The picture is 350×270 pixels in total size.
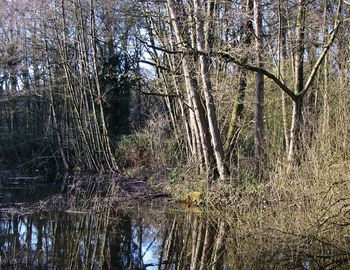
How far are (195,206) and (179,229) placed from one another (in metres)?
2.68

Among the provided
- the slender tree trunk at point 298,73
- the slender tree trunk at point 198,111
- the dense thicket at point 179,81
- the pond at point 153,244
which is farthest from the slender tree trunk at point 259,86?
the pond at point 153,244

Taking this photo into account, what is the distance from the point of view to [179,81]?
54.0ft

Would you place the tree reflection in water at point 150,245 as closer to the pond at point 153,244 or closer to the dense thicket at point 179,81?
the pond at point 153,244

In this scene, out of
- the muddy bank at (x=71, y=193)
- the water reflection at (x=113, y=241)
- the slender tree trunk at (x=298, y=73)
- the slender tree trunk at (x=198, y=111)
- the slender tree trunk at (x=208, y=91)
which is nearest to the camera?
the water reflection at (x=113, y=241)

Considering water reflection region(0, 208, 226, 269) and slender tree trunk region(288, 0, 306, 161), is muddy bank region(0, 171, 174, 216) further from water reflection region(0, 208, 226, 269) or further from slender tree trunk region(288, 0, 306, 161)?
slender tree trunk region(288, 0, 306, 161)

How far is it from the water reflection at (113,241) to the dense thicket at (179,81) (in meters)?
1.93

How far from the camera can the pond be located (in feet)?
23.1

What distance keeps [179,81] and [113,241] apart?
8568 mm

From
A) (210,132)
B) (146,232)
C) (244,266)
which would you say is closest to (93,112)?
(210,132)

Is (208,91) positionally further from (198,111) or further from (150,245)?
(150,245)

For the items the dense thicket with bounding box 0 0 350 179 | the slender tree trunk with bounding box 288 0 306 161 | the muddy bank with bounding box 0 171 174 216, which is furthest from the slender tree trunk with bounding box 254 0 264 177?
the muddy bank with bounding box 0 171 174 216

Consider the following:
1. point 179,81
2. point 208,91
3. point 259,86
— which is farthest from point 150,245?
point 179,81

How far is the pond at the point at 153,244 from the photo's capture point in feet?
23.1

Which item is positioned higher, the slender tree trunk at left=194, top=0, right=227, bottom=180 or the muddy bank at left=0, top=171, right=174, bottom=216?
the slender tree trunk at left=194, top=0, right=227, bottom=180
